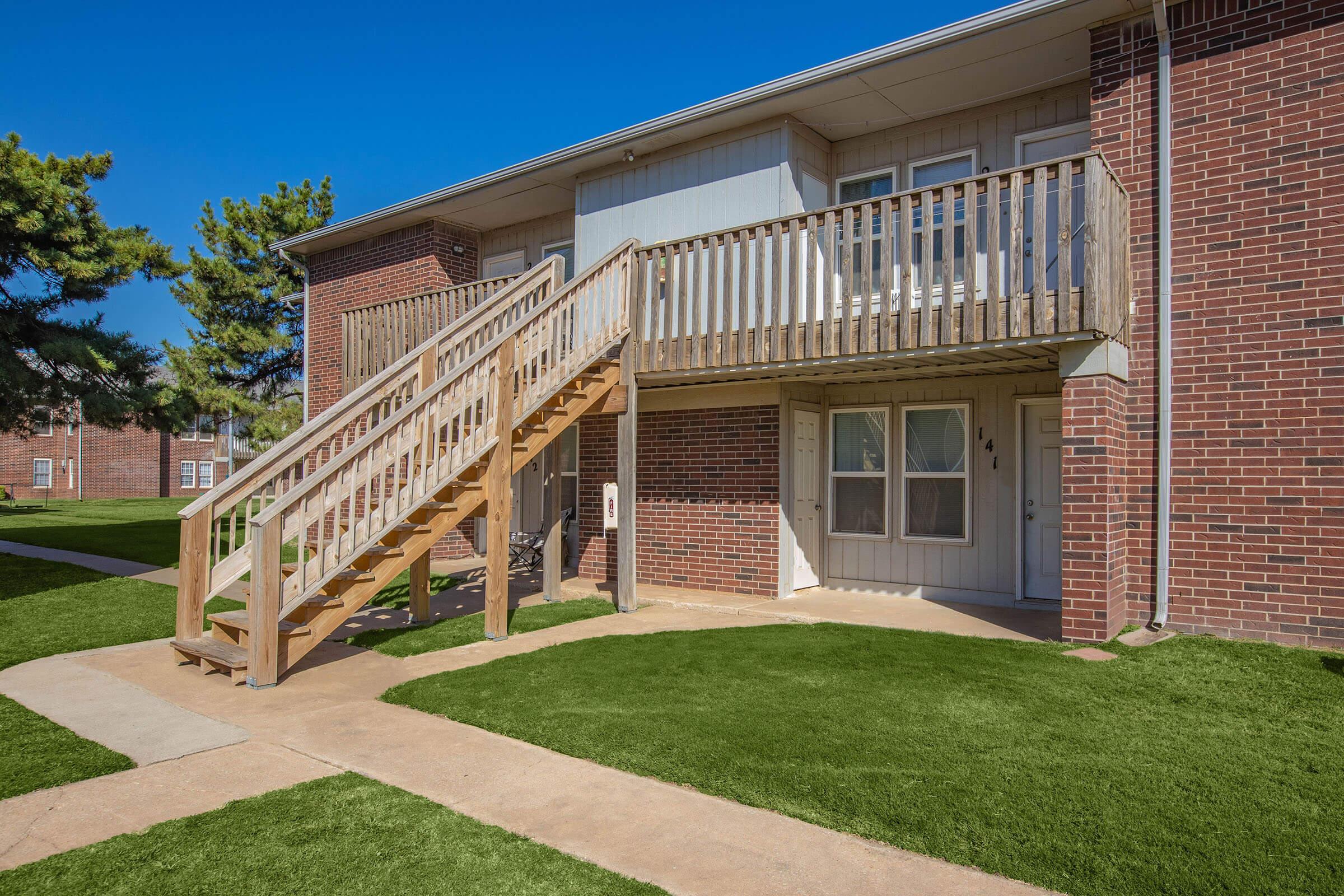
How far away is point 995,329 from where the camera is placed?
22.6 feet

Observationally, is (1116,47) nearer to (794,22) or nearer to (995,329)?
(995,329)

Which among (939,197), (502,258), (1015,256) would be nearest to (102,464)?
(502,258)

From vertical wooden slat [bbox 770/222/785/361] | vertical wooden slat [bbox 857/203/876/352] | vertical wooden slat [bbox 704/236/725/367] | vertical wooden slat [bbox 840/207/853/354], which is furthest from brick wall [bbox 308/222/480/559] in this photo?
vertical wooden slat [bbox 857/203/876/352]

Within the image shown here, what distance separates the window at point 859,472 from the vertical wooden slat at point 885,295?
2.47 metres

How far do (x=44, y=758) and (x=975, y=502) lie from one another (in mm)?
8202

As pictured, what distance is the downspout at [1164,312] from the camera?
720 cm

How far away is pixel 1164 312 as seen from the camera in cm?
729

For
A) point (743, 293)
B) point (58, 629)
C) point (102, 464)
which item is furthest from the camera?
point (102, 464)

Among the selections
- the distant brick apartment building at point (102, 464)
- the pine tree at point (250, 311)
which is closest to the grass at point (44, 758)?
the pine tree at point (250, 311)

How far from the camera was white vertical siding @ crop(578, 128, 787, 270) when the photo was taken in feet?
31.7

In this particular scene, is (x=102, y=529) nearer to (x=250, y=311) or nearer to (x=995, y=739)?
(x=250, y=311)

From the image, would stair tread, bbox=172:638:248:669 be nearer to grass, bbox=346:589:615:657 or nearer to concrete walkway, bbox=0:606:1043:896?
concrete walkway, bbox=0:606:1043:896

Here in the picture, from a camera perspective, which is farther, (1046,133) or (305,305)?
(305,305)

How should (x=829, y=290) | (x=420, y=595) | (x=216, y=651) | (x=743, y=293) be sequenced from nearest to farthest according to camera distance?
1. (x=216, y=651)
2. (x=829, y=290)
3. (x=420, y=595)
4. (x=743, y=293)
